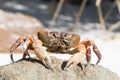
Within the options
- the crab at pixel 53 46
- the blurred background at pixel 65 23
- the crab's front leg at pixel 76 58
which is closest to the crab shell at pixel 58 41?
the crab at pixel 53 46

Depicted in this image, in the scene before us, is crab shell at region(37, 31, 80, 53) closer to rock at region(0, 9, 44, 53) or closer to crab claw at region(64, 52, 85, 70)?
crab claw at region(64, 52, 85, 70)

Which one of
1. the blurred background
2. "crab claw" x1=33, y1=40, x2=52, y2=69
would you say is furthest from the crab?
the blurred background

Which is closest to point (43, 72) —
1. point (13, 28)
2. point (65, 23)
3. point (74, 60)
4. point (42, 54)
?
point (42, 54)

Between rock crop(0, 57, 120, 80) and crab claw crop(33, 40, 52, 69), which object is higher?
crab claw crop(33, 40, 52, 69)

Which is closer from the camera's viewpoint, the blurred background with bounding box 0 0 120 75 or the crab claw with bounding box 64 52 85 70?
the crab claw with bounding box 64 52 85 70

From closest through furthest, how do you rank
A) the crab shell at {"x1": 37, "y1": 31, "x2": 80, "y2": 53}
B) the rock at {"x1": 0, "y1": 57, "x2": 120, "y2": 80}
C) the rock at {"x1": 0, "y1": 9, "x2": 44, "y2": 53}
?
the rock at {"x1": 0, "y1": 57, "x2": 120, "y2": 80}
the crab shell at {"x1": 37, "y1": 31, "x2": 80, "y2": 53}
the rock at {"x1": 0, "y1": 9, "x2": 44, "y2": 53}

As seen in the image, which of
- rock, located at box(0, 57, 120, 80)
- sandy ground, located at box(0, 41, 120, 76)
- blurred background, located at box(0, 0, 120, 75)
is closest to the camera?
rock, located at box(0, 57, 120, 80)

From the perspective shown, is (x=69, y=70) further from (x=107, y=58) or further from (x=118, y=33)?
(x=118, y=33)

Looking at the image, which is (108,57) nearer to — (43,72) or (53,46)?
(53,46)
